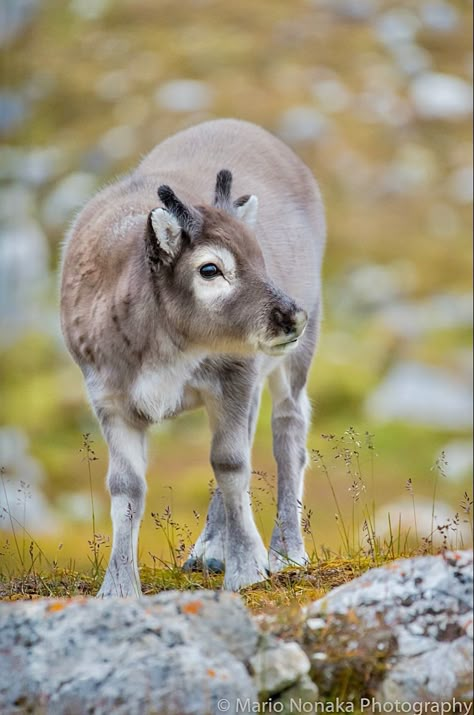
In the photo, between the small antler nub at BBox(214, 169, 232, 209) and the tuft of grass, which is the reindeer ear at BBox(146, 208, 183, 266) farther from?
the tuft of grass

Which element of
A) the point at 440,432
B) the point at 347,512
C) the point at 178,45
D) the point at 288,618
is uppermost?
the point at 178,45

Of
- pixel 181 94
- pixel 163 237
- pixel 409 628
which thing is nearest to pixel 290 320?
pixel 163 237

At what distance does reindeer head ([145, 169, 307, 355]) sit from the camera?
1020 cm

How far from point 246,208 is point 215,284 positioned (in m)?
0.96

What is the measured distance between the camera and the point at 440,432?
143 feet

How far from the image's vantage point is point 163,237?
1038 centimetres

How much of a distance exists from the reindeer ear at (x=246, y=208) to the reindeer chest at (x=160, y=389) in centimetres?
128

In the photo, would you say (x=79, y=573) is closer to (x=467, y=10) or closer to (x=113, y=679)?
(x=113, y=679)

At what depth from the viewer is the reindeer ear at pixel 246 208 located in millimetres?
11055

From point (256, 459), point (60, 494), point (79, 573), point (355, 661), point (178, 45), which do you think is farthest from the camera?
point (178, 45)

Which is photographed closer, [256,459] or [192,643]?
[192,643]

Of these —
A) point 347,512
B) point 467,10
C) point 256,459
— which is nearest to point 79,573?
point 347,512

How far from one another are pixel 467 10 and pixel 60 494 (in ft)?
131

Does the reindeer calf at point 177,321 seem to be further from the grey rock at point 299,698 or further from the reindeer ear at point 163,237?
the grey rock at point 299,698
